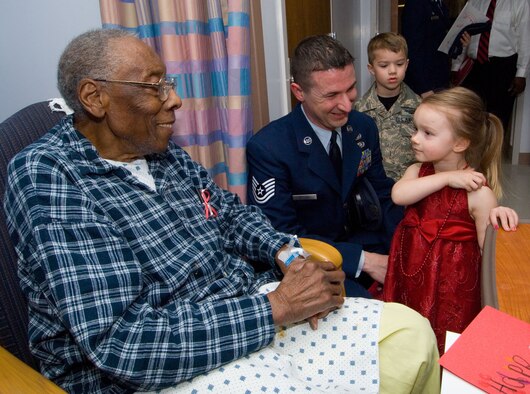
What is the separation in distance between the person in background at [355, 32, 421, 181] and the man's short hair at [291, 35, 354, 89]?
2.94 feet

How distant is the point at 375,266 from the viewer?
5.38ft

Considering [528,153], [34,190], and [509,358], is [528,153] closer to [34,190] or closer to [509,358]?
[509,358]

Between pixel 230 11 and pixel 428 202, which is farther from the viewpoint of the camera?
pixel 230 11

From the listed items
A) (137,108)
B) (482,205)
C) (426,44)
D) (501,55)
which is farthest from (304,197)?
(501,55)

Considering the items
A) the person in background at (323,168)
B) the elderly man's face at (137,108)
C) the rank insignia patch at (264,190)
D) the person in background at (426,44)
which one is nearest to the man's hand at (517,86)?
the person in background at (426,44)

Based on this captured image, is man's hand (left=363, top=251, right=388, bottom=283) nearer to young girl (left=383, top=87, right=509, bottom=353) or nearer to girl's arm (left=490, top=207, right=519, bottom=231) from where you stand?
young girl (left=383, top=87, right=509, bottom=353)

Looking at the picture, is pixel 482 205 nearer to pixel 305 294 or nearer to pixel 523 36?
pixel 305 294

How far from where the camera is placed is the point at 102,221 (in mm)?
948

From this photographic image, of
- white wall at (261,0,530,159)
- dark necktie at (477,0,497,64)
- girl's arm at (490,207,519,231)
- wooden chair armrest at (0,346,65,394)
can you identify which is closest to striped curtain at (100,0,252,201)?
white wall at (261,0,530,159)

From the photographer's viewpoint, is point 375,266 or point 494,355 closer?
point 494,355

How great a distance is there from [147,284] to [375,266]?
900 millimetres

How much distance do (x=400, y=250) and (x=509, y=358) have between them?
0.87 m

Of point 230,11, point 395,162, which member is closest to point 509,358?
point 230,11

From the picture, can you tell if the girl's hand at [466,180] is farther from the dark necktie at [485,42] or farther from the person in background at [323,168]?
the dark necktie at [485,42]
